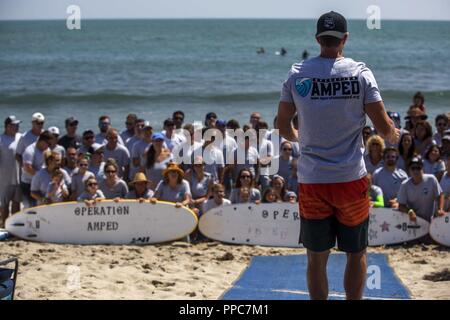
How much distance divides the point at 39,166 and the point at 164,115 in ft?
52.7

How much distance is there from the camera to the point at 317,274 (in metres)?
4.09

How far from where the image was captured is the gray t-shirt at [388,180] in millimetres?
9258

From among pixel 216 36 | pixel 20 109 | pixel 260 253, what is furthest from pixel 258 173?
pixel 216 36

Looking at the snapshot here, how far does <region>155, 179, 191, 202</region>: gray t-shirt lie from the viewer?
9.34 m

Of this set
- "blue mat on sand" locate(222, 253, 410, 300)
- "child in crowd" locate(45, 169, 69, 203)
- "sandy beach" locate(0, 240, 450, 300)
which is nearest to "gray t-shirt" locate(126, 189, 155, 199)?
"sandy beach" locate(0, 240, 450, 300)

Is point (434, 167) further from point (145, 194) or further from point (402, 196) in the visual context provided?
point (145, 194)

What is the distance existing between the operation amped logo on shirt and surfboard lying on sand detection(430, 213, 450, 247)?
526 centimetres

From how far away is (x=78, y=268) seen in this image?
7.87 m

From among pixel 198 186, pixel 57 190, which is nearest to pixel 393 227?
pixel 198 186

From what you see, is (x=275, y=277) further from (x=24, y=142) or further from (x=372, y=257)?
(x=24, y=142)

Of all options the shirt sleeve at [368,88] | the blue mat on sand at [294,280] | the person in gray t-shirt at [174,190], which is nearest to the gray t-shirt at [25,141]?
the person in gray t-shirt at [174,190]

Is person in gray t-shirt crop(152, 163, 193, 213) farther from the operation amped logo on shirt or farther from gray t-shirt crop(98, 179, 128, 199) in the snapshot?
the operation amped logo on shirt

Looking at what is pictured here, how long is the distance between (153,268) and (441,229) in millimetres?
3132

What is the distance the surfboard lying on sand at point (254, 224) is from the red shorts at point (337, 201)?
503 centimetres
